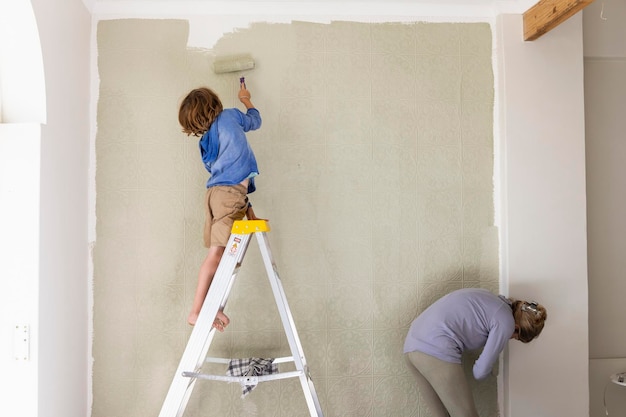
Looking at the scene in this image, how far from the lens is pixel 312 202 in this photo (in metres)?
2.76

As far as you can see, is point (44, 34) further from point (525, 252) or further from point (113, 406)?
point (525, 252)

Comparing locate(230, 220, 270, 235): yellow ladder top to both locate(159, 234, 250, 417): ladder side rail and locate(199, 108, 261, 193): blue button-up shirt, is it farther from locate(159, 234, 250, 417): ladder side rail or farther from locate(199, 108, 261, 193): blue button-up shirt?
locate(199, 108, 261, 193): blue button-up shirt

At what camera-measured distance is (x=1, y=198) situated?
6.68 feet

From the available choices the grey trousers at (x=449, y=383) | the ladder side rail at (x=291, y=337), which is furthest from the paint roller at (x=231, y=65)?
the grey trousers at (x=449, y=383)

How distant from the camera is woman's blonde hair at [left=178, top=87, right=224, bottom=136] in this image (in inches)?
93.0

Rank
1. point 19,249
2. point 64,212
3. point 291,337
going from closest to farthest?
point 19,249 < point 291,337 < point 64,212

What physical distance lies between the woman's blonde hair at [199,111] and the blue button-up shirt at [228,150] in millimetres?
36

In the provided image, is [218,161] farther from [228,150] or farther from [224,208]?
[224,208]

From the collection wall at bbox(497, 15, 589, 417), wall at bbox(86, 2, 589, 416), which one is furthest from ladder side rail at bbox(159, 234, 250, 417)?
wall at bbox(497, 15, 589, 417)

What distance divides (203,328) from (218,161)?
739mm

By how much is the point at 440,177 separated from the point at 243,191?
1.06 m

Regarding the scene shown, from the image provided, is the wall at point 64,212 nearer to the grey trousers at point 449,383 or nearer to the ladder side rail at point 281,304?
the ladder side rail at point 281,304

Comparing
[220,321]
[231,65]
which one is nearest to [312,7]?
[231,65]

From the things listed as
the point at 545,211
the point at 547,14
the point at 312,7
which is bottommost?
the point at 545,211
